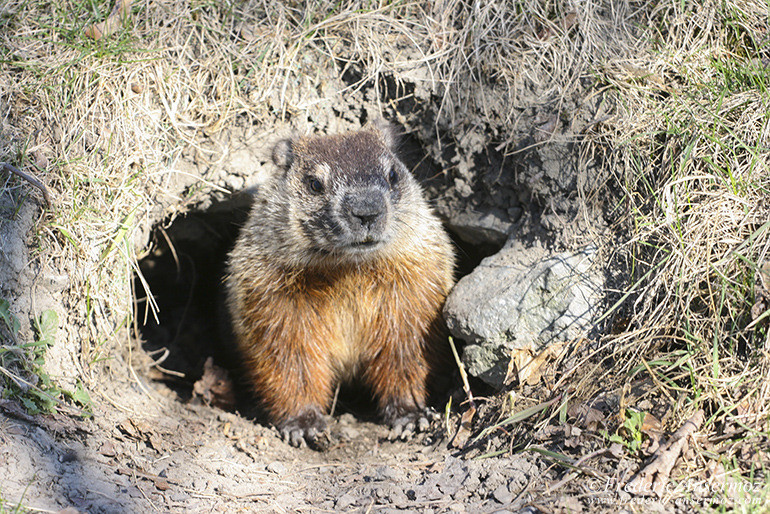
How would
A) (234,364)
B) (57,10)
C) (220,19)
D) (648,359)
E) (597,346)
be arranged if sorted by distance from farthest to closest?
(234,364) → (220,19) → (57,10) → (597,346) → (648,359)

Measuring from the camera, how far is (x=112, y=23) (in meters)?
4.25

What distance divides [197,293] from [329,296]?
2753 mm

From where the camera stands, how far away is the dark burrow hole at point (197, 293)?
5.09 m

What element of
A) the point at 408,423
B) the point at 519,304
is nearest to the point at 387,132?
the point at 519,304

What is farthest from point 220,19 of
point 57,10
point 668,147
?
point 668,147

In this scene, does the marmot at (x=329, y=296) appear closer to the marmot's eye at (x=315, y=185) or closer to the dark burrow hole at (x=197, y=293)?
the marmot's eye at (x=315, y=185)

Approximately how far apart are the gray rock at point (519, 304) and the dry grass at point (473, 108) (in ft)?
0.83

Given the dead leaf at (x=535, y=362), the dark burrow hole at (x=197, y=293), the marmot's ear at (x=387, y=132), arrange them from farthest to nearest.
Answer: the dark burrow hole at (x=197, y=293) → the marmot's ear at (x=387, y=132) → the dead leaf at (x=535, y=362)

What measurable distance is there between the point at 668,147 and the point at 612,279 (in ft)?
2.73

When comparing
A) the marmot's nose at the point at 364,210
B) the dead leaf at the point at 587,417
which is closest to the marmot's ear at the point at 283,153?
the marmot's nose at the point at 364,210

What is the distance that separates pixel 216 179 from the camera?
4719 mm

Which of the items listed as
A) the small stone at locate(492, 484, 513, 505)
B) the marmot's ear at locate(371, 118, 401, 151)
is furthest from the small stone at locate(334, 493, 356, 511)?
the marmot's ear at locate(371, 118, 401, 151)

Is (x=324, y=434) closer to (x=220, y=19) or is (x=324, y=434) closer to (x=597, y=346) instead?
(x=597, y=346)

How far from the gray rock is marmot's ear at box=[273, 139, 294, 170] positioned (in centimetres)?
156
